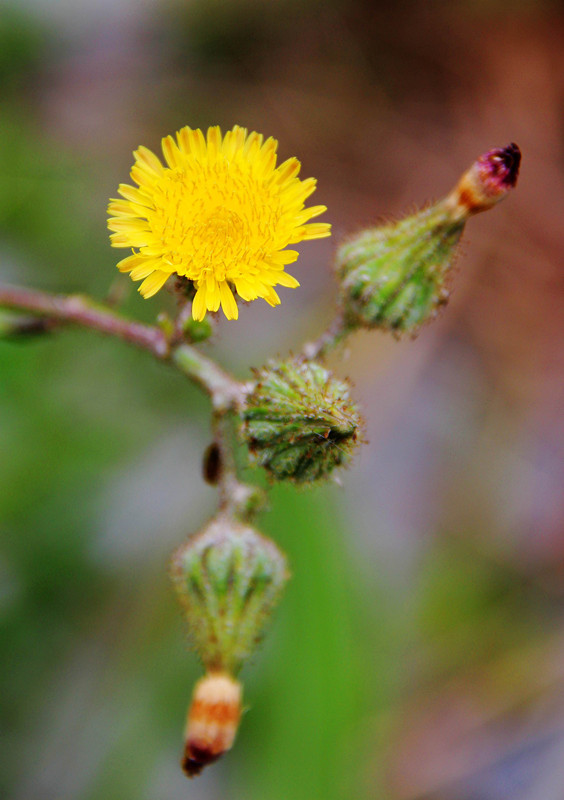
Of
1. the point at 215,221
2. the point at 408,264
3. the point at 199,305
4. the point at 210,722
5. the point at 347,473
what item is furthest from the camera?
the point at 347,473

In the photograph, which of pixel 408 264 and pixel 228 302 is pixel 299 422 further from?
pixel 408 264

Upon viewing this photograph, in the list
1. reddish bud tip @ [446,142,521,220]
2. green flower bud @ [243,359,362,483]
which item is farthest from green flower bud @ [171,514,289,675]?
reddish bud tip @ [446,142,521,220]

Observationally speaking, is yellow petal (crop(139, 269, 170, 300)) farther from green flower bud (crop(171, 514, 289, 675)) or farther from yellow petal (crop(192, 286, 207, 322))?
green flower bud (crop(171, 514, 289, 675))

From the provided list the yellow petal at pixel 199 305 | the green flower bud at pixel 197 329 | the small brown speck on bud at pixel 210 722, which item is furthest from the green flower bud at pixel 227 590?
the yellow petal at pixel 199 305

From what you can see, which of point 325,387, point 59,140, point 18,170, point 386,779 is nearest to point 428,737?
point 386,779

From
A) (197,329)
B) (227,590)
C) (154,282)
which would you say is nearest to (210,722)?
(227,590)

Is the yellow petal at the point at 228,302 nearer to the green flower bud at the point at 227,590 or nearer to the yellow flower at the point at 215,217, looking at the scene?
the yellow flower at the point at 215,217

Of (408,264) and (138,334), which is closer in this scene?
(408,264)
